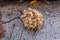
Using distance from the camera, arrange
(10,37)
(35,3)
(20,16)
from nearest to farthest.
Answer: (10,37) < (20,16) < (35,3)

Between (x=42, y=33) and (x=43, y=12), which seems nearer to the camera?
(x=42, y=33)

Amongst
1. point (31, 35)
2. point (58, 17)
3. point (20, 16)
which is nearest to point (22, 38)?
point (31, 35)

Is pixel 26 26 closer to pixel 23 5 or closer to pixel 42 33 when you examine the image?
pixel 42 33

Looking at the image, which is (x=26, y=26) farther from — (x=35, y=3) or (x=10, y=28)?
(x=35, y=3)

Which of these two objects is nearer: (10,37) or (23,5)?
(10,37)

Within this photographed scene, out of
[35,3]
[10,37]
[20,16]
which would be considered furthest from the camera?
[35,3]

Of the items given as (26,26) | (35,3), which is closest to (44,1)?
(35,3)

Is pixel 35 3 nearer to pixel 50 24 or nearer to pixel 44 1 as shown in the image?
pixel 44 1
